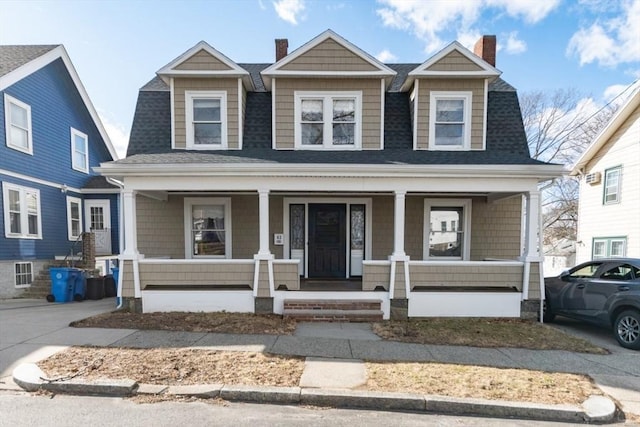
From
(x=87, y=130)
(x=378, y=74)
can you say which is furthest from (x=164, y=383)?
(x=87, y=130)

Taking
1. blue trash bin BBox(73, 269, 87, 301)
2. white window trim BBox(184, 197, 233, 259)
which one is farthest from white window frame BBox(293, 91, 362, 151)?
blue trash bin BBox(73, 269, 87, 301)

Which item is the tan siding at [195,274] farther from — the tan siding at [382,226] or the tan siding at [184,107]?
the tan siding at [382,226]

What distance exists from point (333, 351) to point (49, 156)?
12294mm

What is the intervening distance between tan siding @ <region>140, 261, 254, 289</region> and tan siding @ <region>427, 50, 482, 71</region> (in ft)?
21.5

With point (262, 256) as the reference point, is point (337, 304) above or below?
below

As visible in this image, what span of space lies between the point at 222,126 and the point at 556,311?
8.75 meters

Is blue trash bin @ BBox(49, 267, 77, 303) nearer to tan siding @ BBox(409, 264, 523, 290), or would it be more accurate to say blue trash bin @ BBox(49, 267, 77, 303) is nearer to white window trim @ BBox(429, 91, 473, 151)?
tan siding @ BBox(409, 264, 523, 290)

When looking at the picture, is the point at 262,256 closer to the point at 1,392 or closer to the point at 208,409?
the point at 208,409

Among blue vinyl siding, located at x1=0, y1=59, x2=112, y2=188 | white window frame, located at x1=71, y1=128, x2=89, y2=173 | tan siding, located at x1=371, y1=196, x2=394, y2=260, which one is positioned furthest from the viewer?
white window frame, located at x1=71, y1=128, x2=89, y2=173

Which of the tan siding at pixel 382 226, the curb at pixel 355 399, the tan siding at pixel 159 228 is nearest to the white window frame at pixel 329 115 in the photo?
the tan siding at pixel 382 226

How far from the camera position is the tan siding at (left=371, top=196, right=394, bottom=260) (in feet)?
27.4

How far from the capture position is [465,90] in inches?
309

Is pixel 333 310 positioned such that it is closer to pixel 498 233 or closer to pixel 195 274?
pixel 195 274

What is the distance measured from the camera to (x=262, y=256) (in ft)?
21.6
